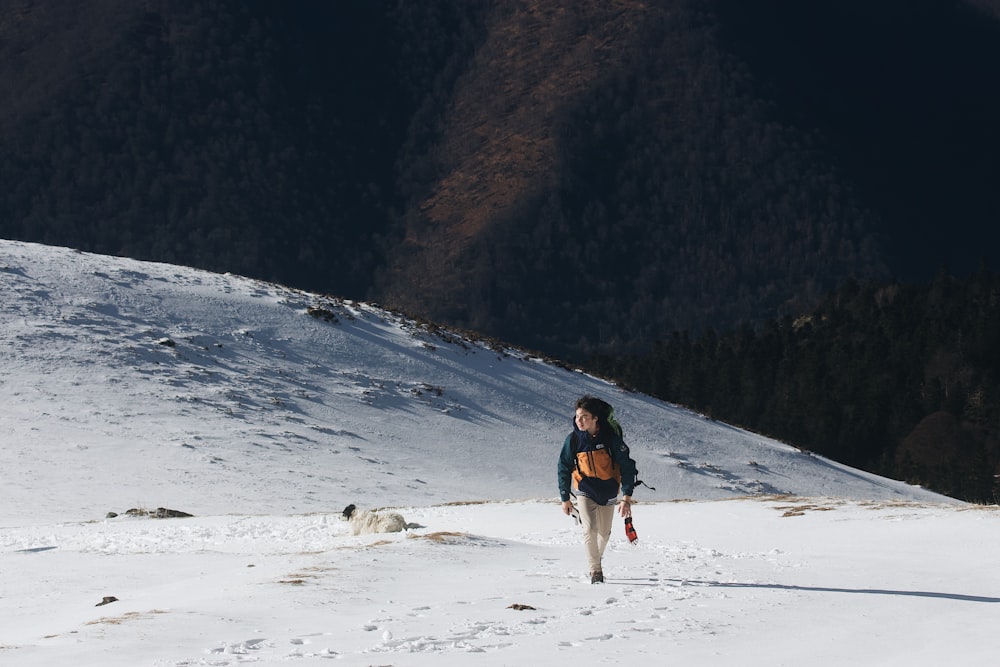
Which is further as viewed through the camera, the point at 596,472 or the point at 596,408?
the point at 596,472

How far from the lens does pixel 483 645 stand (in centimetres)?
910

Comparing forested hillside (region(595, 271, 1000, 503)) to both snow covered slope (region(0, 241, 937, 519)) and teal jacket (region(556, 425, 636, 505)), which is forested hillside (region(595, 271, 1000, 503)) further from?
teal jacket (region(556, 425, 636, 505))

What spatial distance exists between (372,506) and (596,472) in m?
16.8

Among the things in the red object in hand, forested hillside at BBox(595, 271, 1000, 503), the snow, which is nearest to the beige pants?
the red object in hand

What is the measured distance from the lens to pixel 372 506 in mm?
28469

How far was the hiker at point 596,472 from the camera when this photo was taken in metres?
12.3

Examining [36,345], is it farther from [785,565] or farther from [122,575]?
[785,565]

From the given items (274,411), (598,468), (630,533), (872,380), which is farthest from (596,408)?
(872,380)

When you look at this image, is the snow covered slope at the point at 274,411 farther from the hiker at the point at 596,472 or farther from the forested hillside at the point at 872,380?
the forested hillside at the point at 872,380

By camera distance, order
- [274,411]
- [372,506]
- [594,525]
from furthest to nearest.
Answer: [274,411] < [372,506] < [594,525]

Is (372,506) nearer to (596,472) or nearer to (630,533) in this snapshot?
(630,533)

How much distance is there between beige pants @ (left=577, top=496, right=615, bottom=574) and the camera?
40.5ft

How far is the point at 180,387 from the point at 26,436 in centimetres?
677

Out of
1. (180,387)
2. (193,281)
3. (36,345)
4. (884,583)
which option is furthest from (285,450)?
(884,583)
